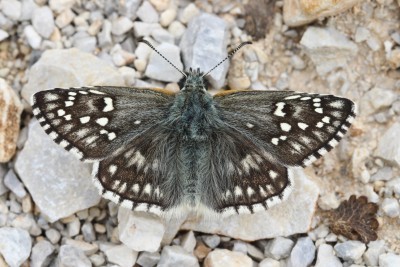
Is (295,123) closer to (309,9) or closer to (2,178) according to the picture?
(309,9)

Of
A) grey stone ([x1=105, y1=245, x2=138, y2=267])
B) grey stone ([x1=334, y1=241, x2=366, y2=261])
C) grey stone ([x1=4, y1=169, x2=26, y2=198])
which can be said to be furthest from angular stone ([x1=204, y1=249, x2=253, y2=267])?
grey stone ([x1=4, y1=169, x2=26, y2=198])

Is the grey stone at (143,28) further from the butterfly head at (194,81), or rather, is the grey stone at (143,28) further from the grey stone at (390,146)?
the grey stone at (390,146)

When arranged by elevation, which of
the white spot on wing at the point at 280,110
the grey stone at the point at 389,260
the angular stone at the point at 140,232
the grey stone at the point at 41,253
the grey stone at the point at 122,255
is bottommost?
the grey stone at the point at 41,253

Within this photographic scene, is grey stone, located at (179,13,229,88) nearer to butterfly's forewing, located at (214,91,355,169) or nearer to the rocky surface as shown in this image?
the rocky surface

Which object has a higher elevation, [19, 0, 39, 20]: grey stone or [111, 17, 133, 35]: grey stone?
[111, 17, 133, 35]: grey stone

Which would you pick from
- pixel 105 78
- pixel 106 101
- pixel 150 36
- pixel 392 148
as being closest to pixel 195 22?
pixel 150 36

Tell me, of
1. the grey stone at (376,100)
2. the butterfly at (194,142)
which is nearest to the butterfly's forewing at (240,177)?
the butterfly at (194,142)
